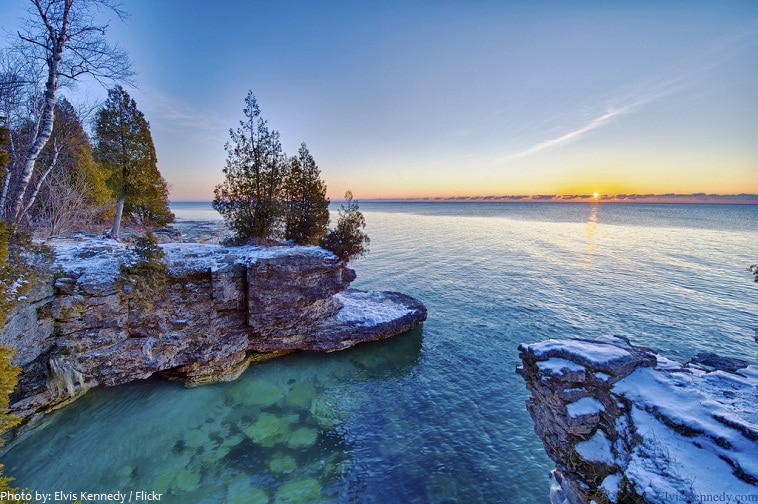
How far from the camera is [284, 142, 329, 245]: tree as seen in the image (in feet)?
80.5

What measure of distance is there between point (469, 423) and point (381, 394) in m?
5.12

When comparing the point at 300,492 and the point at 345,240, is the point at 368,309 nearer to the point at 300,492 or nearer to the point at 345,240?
the point at 345,240

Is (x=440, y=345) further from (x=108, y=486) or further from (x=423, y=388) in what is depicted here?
(x=108, y=486)

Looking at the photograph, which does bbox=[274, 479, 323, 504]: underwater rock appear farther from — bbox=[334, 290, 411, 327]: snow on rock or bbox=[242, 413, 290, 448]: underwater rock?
bbox=[334, 290, 411, 327]: snow on rock

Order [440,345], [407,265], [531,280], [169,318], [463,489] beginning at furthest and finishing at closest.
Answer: [407,265] < [531,280] < [440,345] < [169,318] < [463,489]

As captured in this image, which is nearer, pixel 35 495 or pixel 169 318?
pixel 35 495

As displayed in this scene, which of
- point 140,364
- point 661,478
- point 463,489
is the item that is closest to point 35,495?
point 140,364

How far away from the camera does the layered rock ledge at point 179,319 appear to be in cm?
1290

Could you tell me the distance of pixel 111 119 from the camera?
21953mm

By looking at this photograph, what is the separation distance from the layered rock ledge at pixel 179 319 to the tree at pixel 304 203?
13.7 feet

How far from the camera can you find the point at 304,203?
24.9 metres

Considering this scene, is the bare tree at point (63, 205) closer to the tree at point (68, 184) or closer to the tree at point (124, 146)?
the tree at point (68, 184)

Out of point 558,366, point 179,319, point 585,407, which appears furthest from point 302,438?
point 585,407

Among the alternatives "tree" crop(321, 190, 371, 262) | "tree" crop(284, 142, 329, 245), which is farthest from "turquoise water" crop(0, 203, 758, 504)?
"tree" crop(284, 142, 329, 245)
